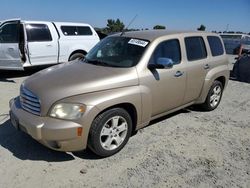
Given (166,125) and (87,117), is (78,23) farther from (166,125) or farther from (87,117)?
(87,117)

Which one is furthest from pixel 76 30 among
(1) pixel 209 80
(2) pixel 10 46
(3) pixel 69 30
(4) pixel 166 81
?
(4) pixel 166 81

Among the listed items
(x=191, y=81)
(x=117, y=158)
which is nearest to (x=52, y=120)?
(x=117, y=158)

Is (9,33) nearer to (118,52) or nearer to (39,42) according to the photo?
(39,42)

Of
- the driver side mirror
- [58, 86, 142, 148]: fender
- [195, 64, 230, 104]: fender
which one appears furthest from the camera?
[195, 64, 230, 104]: fender

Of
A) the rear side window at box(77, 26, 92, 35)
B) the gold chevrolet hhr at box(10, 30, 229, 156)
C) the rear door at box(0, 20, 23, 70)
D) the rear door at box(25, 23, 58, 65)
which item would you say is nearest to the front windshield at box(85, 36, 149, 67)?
the gold chevrolet hhr at box(10, 30, 229, 156)

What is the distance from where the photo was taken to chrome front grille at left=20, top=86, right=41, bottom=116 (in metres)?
3.88

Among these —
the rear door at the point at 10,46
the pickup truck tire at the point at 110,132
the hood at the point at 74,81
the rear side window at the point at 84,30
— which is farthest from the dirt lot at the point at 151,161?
the rear side window at the point at 84,30

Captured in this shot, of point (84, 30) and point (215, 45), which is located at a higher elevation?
point (215, 45)

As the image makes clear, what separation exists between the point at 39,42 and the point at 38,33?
11.7 inches

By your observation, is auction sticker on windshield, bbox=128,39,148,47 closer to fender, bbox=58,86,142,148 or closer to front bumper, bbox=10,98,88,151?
fender, bbox=58,86,142,148

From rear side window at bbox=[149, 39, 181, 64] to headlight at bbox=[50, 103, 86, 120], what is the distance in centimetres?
145

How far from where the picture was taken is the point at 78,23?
1120 cm

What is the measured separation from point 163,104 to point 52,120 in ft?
6.26

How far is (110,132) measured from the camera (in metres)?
4.14
